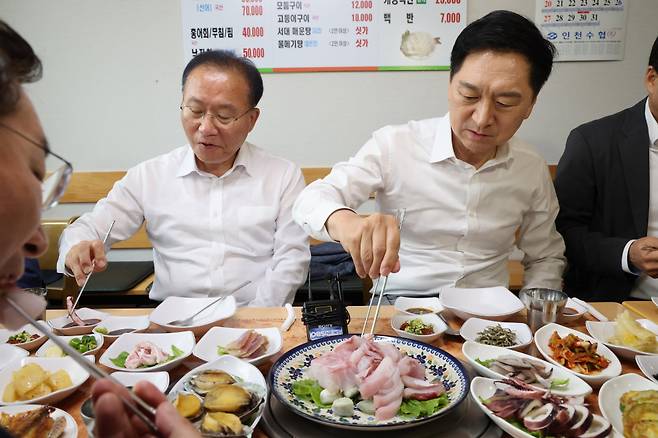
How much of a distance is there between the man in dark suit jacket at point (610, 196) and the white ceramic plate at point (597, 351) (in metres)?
0.86

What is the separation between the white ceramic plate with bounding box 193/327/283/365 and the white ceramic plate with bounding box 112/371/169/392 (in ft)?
0.48

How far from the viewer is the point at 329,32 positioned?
3.44 meters

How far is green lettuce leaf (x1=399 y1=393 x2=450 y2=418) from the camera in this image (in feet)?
3.41

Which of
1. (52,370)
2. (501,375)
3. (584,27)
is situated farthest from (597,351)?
(584,27)

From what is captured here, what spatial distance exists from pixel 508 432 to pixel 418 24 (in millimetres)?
2991

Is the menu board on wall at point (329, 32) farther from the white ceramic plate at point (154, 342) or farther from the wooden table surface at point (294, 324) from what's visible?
the white ceramic plate at point (154, 342)

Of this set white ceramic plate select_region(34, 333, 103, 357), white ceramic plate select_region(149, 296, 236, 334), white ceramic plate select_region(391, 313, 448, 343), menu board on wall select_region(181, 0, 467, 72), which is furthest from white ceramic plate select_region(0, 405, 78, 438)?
menu board on wall select_region(181, 0, 467, 72)

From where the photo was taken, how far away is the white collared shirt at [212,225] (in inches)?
88.5

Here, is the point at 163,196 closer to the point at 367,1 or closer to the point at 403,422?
the point at 403,422

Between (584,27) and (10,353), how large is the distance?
3.72m

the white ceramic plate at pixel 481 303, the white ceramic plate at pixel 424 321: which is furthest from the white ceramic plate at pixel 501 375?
the white ceramic plate at pixel 481 303

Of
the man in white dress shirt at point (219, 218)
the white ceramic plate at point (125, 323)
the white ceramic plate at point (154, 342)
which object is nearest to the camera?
the white ceramic plate at point (154, 342)

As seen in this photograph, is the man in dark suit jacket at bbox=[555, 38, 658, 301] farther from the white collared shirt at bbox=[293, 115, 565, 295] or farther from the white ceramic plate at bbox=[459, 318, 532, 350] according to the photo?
the white ceramic plate at bbox=[459, 318, 532, 350]

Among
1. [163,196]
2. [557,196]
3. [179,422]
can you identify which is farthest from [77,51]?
[179,422]
